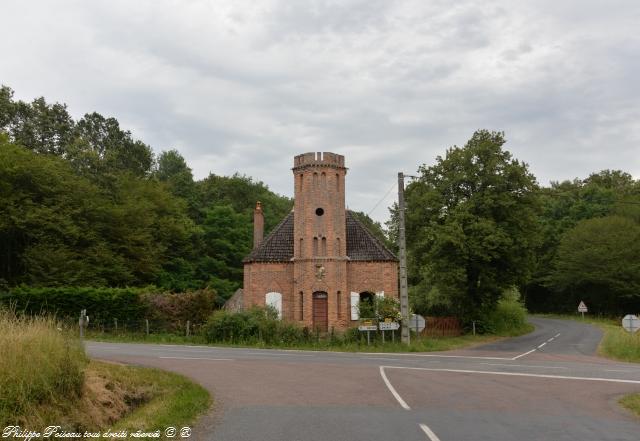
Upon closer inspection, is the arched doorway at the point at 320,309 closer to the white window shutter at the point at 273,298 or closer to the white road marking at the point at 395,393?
the white window shutter at the point at 273,298

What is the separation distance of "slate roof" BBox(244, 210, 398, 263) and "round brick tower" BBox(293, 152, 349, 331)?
4.68 feet

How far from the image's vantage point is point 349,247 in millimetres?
38281

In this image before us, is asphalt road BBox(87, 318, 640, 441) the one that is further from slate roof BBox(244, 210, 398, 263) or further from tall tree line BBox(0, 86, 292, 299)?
tall tree line BBox(0, 86, 292, 299)

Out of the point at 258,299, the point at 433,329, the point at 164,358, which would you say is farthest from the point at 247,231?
the point at 164,358

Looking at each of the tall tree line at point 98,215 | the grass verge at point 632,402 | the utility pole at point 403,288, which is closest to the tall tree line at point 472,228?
the utility pole at point 403,288

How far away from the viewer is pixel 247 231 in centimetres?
6406

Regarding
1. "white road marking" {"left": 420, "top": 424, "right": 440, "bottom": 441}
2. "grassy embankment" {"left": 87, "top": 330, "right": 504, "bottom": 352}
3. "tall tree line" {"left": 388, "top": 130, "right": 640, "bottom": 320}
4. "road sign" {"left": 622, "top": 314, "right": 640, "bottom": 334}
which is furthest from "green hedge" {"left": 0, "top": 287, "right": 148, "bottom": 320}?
"white road marking" {"left": 420, "top": 424, "right": 440, "bottom": 441}

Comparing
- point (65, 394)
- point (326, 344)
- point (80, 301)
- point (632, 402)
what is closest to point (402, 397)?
point (632, 402)

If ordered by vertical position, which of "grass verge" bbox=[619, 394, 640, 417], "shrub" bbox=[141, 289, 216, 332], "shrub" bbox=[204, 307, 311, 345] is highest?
"shrub" bbox=[141, 289, 216, 332]

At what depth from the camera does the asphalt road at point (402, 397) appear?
9.08 m

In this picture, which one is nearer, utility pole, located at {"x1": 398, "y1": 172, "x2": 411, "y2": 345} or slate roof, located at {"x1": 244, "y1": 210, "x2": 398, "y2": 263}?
utility pole, located at {"x1": 398, "y1": 172, "x2": 411, "y2": 345}

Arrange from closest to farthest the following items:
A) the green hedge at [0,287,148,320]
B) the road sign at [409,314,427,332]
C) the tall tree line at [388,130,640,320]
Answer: the road sign at [409,314,427,332], the green hedge at [0,287,148,320], the tall tree line at [388,130,640,320]

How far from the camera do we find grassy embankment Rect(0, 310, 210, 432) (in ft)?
28.6

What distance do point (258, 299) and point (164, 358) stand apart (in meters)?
17.1
